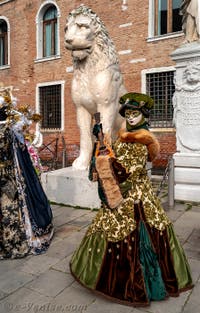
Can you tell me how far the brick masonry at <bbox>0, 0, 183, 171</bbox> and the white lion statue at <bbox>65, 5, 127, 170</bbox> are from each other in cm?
586

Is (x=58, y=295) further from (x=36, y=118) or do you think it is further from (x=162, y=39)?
(x=162, y=39)

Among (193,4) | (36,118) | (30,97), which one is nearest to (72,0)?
(30,97)

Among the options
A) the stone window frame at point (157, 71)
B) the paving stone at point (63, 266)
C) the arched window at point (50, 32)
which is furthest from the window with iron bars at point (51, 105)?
the paving stone at point (63, 266)

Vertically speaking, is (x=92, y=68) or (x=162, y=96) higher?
(x=162, y=96)

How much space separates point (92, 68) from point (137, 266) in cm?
341

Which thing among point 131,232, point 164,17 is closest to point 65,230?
point 131,232

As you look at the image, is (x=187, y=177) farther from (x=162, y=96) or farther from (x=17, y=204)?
(x=162, y=96)

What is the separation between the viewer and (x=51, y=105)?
1405 cm

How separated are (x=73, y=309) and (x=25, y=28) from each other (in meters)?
14.4

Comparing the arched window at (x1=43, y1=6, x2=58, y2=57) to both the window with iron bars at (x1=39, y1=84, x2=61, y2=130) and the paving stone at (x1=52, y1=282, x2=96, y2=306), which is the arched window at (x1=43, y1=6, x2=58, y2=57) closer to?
the window with iron bars at (x1=39, y1=84, x2=61, y2=130)

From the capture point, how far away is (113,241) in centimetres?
243

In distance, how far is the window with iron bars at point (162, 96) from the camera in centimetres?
1065

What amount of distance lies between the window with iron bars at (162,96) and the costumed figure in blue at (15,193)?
7819 millimetres

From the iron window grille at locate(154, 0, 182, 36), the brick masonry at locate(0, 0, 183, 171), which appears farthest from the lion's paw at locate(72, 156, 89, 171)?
the iron window grille at locate(154, 0, 182, 36)
